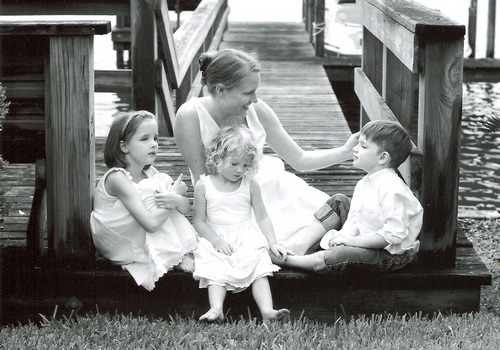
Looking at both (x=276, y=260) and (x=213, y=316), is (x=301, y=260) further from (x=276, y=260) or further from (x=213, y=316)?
(x=213, y=316)

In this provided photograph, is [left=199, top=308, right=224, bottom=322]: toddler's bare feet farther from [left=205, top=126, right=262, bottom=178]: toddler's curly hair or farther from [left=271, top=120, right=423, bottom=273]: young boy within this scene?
[left=205, top=126, right=262, bottom=178]: toddler's curly hair

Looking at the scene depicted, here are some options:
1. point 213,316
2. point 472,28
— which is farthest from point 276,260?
point 472,28

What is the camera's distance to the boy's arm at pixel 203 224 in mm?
4098

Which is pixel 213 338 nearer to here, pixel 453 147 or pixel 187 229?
pixel 187 229

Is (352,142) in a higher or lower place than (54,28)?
lower

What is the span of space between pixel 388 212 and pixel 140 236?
3.63ft

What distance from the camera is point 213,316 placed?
3.82 m

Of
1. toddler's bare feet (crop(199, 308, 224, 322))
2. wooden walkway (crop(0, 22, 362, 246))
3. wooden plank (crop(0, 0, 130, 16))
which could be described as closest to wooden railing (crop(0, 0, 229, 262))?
wooden walkway (crop(0, 22, 362, 246))

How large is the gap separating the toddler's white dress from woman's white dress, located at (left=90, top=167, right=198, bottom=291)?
10 cm

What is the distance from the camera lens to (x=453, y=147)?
4.04m

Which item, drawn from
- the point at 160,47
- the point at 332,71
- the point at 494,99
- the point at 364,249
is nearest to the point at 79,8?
the point at 160,47

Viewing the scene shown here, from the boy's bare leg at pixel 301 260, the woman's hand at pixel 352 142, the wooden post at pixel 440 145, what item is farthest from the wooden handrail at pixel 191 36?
the wooden post at pixel 440 145

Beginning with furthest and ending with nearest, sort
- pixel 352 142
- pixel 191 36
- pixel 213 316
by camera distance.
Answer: pixel 191 36
pixel 352 142
pixel 213 316

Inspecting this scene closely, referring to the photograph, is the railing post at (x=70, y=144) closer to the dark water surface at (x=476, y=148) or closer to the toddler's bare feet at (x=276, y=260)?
the toddler's bare feet at (x=276, y=260)
